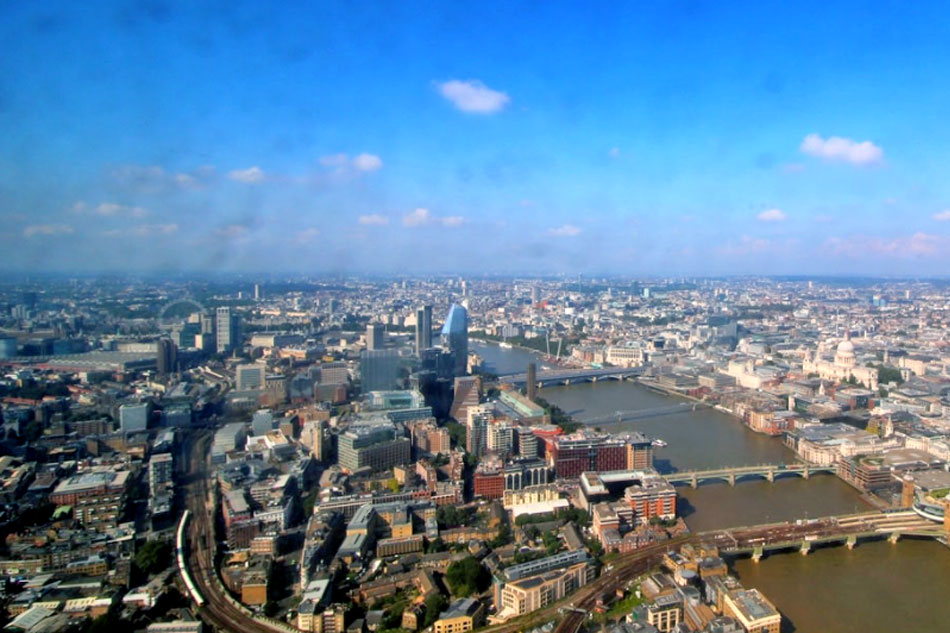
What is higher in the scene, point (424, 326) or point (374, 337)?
point (424, 326)

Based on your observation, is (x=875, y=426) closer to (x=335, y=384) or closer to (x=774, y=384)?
(x=774, y=384)

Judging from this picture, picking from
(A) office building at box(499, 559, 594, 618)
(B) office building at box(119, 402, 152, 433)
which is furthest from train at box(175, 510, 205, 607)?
(B) office building at box(119, 402, 152, 433)

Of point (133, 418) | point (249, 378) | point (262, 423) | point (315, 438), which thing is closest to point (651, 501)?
point (315, 438)

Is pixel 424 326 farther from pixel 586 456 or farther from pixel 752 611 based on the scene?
pixel 752 611

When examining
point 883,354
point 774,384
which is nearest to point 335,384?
point 774,384

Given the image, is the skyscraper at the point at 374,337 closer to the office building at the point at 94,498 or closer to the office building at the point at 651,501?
the office building at the point at 94,498

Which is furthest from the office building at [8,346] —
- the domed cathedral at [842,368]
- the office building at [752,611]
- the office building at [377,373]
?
the domed cathedral at [842,368]

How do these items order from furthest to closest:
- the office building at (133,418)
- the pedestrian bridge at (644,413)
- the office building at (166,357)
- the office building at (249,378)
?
the office building at (166,357) → the office building at (249,378) → the pedestrian bridge at (644,413) → the office building at (133,418)
